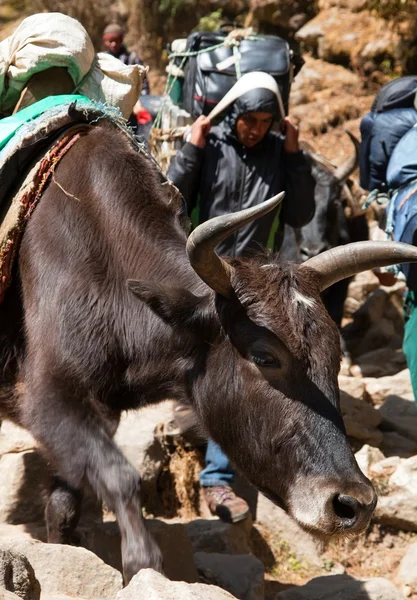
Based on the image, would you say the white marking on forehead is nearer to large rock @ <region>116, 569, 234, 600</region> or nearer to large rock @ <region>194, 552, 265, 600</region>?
large rock @ <region>116, 569, 234, 600</region>

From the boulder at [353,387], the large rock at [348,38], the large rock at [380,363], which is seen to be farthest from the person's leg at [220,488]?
the large rock at [348,38]

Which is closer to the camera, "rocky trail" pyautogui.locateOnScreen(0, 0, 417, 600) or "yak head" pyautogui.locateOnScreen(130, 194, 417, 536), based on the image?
→ "yak head" pyautogui.locateOnScreen(130, 194, 417, 536)

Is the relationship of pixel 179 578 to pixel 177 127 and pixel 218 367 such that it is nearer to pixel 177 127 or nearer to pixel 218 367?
pixel 218 367

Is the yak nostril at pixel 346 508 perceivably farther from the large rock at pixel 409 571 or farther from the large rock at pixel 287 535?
the large rock at pixel 287 535

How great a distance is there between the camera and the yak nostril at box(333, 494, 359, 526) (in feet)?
11.3

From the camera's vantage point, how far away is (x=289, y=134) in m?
5.99

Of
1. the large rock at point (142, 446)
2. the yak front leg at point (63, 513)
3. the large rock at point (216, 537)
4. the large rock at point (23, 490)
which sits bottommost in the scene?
the large rock at point (216, 537)

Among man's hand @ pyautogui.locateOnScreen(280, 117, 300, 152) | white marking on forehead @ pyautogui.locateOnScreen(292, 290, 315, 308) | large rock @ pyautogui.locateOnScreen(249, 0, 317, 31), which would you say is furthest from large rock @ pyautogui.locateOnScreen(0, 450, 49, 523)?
large rock @ pyautogui.locateOnScreen(249, 0, 317, 31)

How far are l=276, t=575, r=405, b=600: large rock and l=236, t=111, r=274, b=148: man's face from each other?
2.66 m

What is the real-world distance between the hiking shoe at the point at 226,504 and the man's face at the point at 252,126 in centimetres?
207

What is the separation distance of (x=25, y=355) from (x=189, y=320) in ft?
2.89

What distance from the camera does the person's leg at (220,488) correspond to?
546 cm

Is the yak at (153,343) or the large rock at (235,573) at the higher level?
the yak at (153,343)

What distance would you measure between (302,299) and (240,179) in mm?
2376
